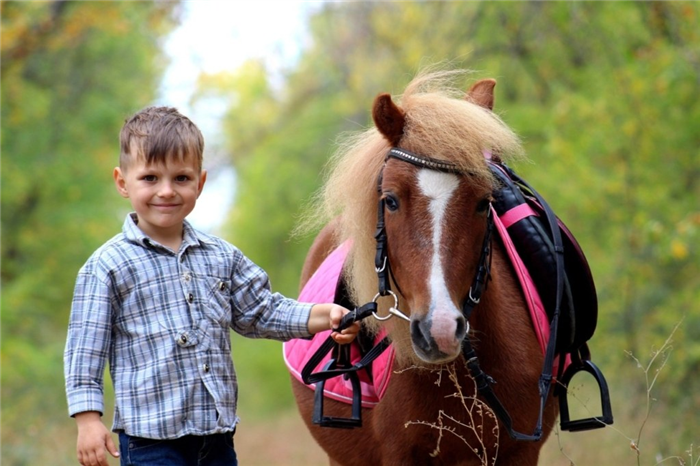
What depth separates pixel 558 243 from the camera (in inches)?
138

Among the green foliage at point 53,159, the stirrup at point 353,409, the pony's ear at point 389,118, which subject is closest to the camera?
the pony's ear at point 389,118

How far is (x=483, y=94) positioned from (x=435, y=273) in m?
1.04

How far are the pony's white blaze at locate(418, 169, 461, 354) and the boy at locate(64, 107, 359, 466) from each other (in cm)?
51

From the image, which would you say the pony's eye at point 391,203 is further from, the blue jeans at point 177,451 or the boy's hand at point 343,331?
the blue jeans at point 177,451

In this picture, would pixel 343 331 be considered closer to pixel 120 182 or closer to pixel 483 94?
pixel 120 182

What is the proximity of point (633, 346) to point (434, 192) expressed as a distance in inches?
289

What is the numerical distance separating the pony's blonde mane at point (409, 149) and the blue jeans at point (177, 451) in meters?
0.74

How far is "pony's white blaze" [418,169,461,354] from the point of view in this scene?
265cm

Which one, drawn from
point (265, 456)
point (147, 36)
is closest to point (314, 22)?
point (147, 36)

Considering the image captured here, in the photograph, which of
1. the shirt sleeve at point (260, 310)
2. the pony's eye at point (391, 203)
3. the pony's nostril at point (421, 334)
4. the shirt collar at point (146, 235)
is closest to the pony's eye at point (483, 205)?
the pony's eye at point (391, 203)

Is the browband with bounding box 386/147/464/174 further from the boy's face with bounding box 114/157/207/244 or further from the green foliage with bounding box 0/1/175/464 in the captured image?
the green foliage with bounding box 0/1/175/464

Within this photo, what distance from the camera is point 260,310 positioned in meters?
3.24

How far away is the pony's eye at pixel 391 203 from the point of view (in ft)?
9.62

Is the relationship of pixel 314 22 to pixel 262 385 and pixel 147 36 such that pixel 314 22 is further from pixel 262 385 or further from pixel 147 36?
pixel 262 385
